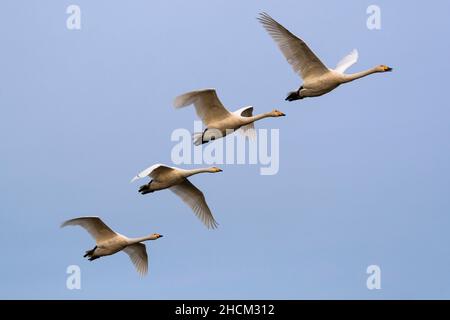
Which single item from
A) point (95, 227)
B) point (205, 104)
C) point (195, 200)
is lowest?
point (95, 227)

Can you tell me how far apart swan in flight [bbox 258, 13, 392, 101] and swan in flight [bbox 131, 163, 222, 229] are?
4.07 m

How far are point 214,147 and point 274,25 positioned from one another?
6.39 meters

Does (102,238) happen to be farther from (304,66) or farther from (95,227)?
(304,66)

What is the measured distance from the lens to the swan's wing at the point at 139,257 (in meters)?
42.3

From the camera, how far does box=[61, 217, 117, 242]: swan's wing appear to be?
39.7 meters

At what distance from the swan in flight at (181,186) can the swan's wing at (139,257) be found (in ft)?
7.05

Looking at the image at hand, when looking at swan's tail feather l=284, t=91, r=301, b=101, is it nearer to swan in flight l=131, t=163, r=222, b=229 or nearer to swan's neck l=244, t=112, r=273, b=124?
swan's neck l=244, t=112, r=273, b=124

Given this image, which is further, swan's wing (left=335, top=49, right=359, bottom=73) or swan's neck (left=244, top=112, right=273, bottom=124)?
swan's wing (left=335, top=49, right=359, bottom=73)

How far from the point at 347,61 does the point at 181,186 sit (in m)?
6.61

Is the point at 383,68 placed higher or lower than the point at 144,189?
higher

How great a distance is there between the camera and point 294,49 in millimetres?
38094

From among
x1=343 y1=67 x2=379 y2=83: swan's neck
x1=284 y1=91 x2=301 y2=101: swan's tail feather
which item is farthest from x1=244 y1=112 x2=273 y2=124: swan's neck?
x1=343 y1=67 x2=379 y2=83: swan's neck

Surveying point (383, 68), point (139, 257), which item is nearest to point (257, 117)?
point (383, 68)
